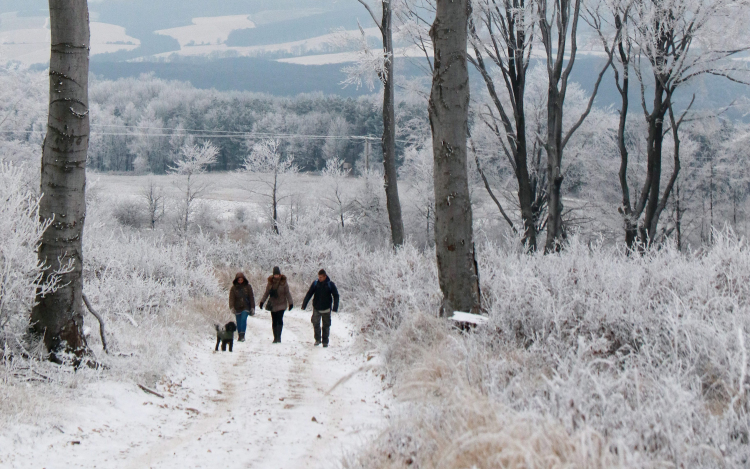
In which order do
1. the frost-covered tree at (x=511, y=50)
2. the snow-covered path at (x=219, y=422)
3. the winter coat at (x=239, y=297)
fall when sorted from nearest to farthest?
the snow-covered path at (x=219, y=422)
the winter coat at (x=239, y=297)
the frost-covered tree at (x=511, y=50)

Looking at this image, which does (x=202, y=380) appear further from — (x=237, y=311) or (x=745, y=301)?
(x=745, y=301)

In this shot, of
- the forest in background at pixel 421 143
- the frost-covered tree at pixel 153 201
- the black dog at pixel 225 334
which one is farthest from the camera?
the frost-covered tree at pixel 153 201

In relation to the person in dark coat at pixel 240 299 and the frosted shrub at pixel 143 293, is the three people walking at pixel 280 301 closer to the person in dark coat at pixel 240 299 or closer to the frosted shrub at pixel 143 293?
the person in dark coat at pixel 240 299

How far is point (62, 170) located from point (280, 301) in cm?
544

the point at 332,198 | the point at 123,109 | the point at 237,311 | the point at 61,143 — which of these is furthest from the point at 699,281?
the point at 123,109

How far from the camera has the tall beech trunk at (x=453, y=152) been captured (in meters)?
6.94

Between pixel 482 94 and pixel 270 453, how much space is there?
61.4ft

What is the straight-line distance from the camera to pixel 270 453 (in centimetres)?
426

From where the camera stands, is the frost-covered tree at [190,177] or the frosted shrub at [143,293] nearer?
the frosted shrub at [143,293]

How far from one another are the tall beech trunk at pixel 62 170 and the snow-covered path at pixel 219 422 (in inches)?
33.2

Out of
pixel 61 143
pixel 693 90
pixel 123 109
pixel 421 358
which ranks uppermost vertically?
pixel 123 109

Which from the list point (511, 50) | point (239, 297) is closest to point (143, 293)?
point (239, 297)

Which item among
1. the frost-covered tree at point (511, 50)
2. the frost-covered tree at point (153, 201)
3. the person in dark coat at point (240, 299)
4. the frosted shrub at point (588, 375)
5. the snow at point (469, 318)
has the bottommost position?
the frost-covered tree at point (153, 201)

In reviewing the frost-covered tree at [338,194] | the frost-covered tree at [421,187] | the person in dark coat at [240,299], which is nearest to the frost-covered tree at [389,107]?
the person in dark coat at [240,299]
